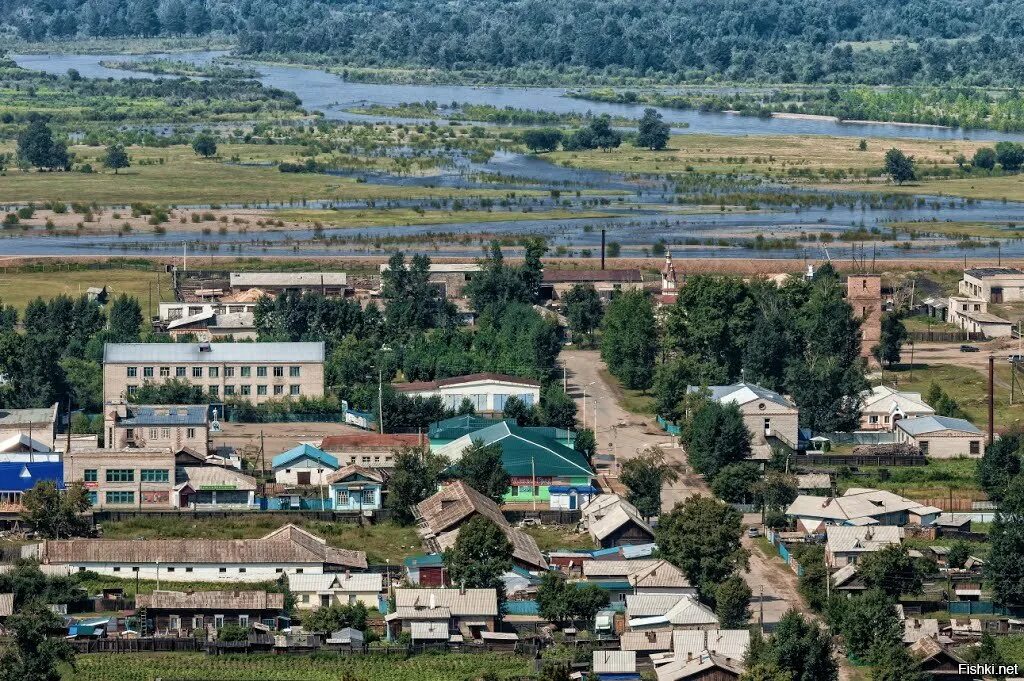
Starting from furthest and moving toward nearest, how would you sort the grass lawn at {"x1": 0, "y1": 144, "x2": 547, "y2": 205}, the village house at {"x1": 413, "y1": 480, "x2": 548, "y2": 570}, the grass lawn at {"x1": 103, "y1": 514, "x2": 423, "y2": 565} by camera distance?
the grass lawn at {"x1": 0, "y1": 144, "x2": 547, "y2": 205} → the grass lawn at {"x1": 103, "y1": 514, "x2": 423, "y2": 565} → the village house at {"x1": 413, "y1": 480, "x2": 548, "y2": 570}

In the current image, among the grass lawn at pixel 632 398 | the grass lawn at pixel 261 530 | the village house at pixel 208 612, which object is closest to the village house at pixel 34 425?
the grass lawn at pixel 261 530

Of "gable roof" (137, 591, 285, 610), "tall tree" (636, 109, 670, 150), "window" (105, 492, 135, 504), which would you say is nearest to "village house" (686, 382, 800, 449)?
"window" (105, 492, 135, 504)

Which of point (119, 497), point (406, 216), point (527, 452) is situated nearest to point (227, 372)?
point (119, 497)

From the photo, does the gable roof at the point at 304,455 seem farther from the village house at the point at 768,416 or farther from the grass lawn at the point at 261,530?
the village house at the point at 768,416

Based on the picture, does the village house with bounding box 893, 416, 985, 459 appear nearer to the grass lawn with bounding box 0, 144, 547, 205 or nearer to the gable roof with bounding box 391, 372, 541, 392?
the gable roof with bounding box 391, 372, 541, 392

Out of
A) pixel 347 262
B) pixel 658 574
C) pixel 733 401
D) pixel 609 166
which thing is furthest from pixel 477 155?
pixel 658 574

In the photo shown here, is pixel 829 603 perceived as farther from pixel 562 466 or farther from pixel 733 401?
pixel 733 401

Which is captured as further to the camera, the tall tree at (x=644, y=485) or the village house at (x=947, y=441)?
the village house at (x=947, y=441)
